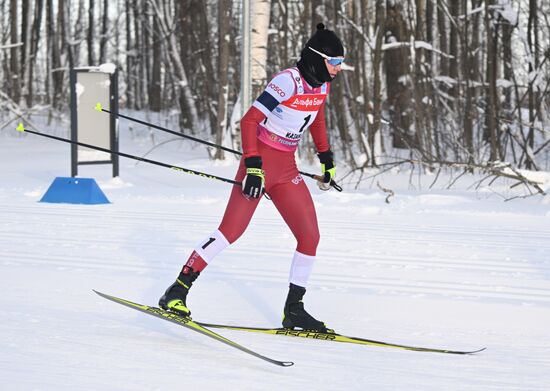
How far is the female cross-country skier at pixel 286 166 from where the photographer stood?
16.3 ft

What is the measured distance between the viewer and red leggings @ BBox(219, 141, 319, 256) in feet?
16.7

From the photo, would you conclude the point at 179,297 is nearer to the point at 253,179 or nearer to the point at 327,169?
the point at 253,179

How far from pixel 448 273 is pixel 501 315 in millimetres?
1449

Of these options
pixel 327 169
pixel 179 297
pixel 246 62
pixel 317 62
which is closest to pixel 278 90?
pixel 317 62

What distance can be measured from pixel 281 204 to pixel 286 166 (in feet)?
0.70

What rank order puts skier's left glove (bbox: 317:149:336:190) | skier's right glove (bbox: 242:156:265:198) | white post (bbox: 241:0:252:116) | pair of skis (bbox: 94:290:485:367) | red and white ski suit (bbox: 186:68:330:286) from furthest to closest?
white post (bbox: 241:0:252:116) < skier's left glove (bbox: 317:149:336:190) < red and white ski suit (bbox: 186:68:330:286) < skier's right glove (bbox: 242:156:265:198) < pair of skis (bbox: 94:290:485:367)

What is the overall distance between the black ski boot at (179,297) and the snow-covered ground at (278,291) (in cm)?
15

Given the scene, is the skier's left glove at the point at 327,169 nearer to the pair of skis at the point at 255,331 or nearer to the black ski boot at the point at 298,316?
the black ski boot at the point at 298,316

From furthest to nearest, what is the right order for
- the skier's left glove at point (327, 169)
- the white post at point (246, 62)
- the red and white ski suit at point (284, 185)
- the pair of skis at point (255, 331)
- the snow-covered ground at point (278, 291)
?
1. the white post at point (246, 62)
2. the skier's left glove at point (327, 169)
3. the red and white ski suit at point (284, 185)
4. the pair of skis at point (255, 331)
5. the snow-covered ground at point (278, 291)

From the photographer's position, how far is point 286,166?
16.9 feet

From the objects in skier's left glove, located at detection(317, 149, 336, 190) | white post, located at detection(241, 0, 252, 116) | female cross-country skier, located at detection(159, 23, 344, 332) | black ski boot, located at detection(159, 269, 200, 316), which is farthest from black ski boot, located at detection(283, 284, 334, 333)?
white post, located at detection(241, 0, 252, 116)

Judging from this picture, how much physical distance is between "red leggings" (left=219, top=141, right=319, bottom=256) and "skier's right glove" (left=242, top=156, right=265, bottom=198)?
0.20 meters

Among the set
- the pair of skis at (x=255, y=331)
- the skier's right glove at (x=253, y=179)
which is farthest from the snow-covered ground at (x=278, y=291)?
the skier's right glove at (x=253, y=179)

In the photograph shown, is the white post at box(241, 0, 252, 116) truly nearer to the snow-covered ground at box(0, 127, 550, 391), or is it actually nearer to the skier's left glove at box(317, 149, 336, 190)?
the snow-covered ground at box(0, 127, 550, 391)
